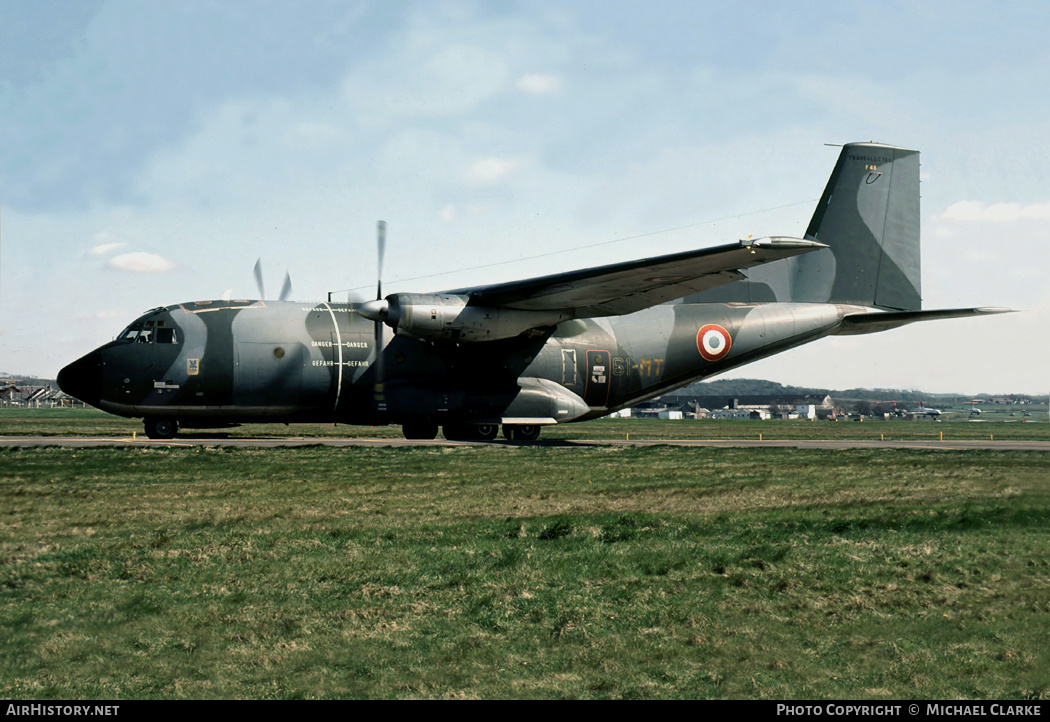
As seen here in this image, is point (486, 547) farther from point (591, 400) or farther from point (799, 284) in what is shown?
point (799, 284)

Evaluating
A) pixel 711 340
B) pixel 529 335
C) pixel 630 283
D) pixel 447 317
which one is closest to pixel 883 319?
pixel 711 340

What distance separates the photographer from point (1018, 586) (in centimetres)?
900

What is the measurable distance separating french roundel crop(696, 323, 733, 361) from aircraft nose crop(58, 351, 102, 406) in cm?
2033

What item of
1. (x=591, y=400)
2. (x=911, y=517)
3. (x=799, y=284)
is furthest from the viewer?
(x=799, y=284)

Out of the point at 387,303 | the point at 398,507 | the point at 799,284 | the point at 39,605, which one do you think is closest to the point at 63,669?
the point at 39,605

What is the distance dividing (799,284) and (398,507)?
23.7 metres

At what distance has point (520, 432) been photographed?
31.1 m

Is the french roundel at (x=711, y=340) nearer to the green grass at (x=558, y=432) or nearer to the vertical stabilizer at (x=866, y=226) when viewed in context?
the vertical stabilizer at (x=866, y=226)

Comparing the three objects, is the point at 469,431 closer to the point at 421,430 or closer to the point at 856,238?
the point at 421,430

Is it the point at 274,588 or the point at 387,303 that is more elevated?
the point at 387,303

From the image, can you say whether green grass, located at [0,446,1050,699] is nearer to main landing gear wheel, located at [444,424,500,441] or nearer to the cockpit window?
the cockpit window

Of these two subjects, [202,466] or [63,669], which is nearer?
[63,669]

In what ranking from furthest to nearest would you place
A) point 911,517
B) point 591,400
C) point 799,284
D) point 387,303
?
point 799,284, point 591,400, point 387,303, point 911,517

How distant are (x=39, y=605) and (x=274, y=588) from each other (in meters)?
2.13
